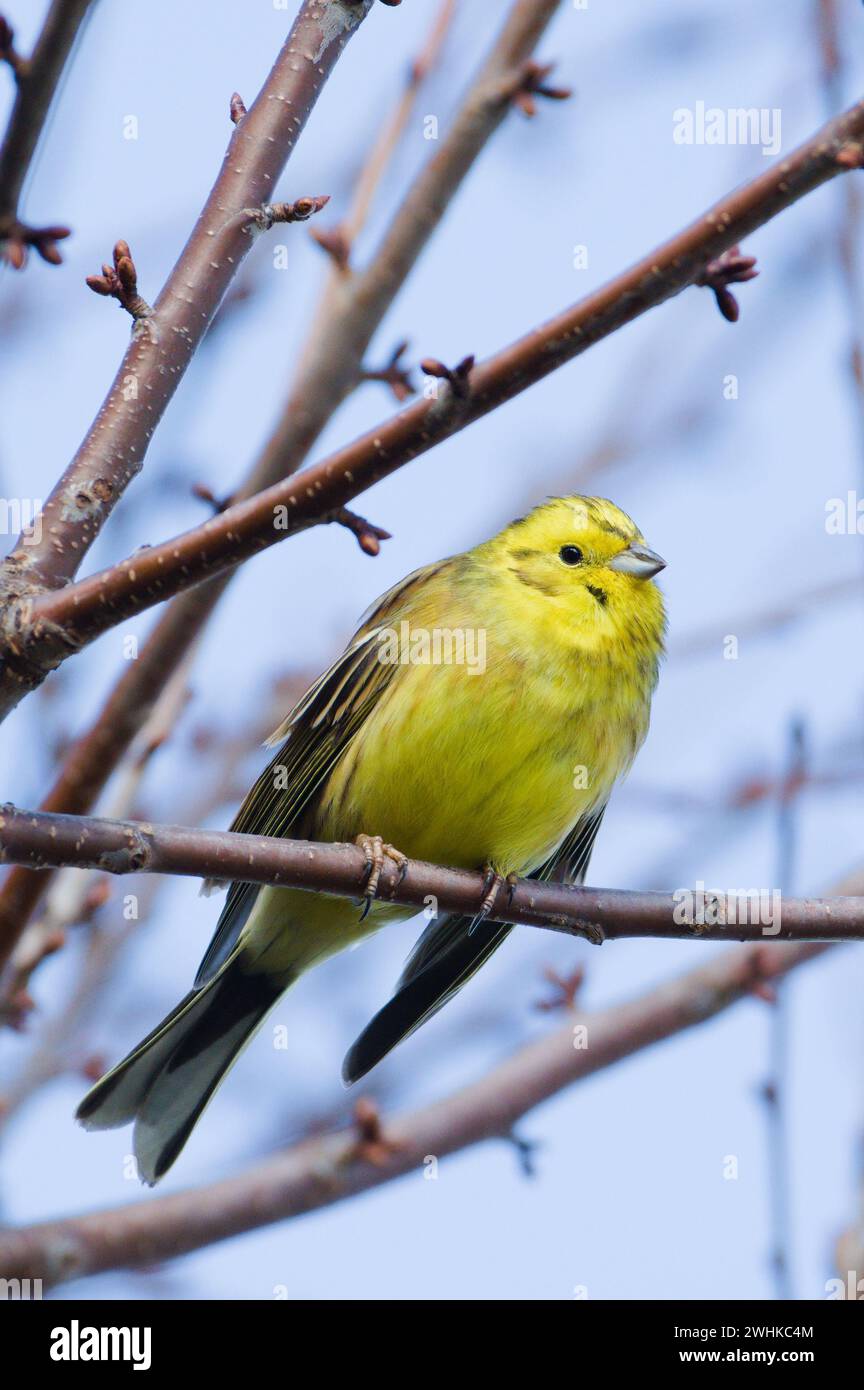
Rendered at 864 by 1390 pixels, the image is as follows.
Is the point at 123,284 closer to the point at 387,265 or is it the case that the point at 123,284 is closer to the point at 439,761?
the point at 387,265

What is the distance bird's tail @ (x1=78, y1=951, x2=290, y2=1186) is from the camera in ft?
14.1

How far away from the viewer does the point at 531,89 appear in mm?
3912

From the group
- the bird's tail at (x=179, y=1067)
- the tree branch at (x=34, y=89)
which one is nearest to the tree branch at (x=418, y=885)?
the bird's tail at (x=179, y=1067)

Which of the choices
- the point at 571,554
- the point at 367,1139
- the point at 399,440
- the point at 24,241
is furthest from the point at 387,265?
the point at 367,1139

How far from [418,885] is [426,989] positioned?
987mm

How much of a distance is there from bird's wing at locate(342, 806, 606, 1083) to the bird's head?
1.99ft

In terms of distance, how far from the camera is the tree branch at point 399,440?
Result: 2.37m

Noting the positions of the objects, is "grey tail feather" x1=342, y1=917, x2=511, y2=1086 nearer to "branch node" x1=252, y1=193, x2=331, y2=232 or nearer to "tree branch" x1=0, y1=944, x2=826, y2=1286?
"tree branch" x1=0, y1=944, x2=826, y2=1286

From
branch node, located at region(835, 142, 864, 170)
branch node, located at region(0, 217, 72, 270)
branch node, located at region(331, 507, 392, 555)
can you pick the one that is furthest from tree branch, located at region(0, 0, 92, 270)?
branch node, located at region(835, 142, 864, 170)

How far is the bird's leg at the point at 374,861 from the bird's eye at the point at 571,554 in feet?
4.36

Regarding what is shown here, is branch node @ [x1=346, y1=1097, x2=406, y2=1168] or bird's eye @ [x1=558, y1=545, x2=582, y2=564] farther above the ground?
bird's eye @ [x1=558, y1=545, x2=582, y2=564]

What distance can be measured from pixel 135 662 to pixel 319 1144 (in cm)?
135

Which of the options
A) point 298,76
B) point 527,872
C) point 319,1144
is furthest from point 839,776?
point 298,76

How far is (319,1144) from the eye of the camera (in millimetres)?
4004
